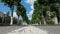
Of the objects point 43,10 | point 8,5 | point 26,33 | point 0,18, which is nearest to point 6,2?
point 8,5

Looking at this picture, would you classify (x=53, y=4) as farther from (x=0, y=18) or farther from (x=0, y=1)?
(x=0, y=18)

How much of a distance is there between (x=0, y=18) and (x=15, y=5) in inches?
1507

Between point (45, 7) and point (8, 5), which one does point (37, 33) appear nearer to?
point (45, 7)

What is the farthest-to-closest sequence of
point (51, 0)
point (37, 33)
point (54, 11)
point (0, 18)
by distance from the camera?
point (0, 18), point (54, 11), point (51, 0), point (37, 33)

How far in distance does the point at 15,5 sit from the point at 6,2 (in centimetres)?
267

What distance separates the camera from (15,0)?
52438 mm

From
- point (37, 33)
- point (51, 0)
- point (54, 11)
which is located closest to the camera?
point (37, 33)

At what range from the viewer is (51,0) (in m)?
48.0

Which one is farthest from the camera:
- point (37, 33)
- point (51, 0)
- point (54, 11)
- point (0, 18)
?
point (0, 18)

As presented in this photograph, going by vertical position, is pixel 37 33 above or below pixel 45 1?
below

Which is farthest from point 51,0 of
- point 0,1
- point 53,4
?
point 0,1

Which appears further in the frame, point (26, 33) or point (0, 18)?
point (0, 18)

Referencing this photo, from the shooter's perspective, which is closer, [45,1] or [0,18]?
[45,1]

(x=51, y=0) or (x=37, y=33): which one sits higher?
(x=51, y=0)
